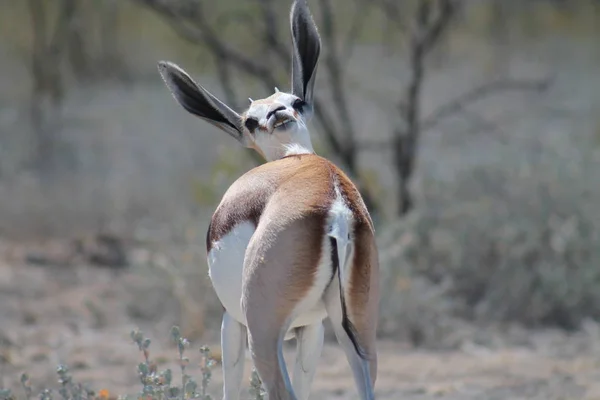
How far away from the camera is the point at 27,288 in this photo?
Answer: 857 cm

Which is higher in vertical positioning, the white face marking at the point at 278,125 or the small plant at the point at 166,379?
the white face marking at the point at 278,125

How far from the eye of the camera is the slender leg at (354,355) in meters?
3.01

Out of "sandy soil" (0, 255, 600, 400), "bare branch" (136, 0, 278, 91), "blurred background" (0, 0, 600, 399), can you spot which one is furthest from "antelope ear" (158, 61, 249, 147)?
"bare branch" (136, 0, 278, 91)

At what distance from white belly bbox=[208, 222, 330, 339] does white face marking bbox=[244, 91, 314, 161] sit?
1.56 ft

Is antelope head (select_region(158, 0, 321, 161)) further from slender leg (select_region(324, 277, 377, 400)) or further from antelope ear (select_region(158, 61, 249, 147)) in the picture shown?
slender leg (select_region(324, 277, 377, 400))

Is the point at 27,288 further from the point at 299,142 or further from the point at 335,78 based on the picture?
the point at 299,142

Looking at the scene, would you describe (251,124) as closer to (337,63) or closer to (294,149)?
(294,149)

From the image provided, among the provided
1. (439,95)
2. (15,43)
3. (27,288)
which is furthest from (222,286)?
(15,43)

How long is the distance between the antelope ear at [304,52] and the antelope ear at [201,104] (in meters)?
0.29

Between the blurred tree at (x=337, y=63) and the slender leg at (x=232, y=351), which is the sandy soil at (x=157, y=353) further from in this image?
the blurred tree at (x=337, y=63)

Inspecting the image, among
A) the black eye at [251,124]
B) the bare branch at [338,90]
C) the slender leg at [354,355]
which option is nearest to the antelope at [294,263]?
the slender leg at [354,355]

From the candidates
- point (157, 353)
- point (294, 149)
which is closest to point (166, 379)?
point (294, 149)

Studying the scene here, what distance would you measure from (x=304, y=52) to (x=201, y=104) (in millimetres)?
Answer: 456

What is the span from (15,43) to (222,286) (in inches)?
654
